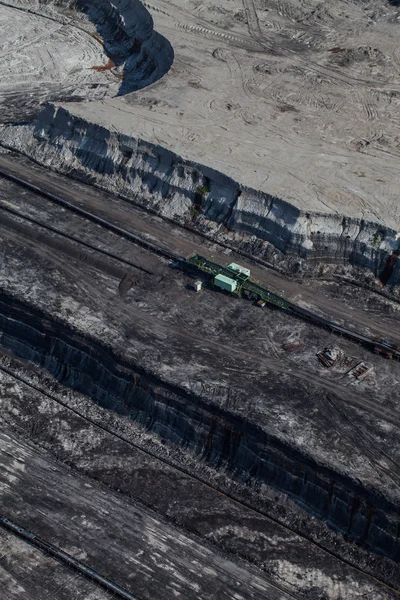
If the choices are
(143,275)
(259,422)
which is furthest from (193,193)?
(259,422)

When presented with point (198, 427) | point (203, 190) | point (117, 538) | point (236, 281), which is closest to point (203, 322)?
point (236, 281)

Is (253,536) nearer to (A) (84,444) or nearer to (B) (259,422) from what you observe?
(B) (259,422)

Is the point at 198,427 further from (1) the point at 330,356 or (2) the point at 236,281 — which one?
(2) the point at 236,281

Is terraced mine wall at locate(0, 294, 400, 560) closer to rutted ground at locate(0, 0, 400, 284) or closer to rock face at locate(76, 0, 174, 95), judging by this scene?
rutted ground at locate(0, 0, 400, 284)

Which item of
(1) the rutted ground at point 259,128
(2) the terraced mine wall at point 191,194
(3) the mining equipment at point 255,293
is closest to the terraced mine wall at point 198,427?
(3) the mining equipment at point 255,293

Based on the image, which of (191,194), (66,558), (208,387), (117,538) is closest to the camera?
(66,558)

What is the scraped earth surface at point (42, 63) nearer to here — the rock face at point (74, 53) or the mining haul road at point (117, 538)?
the rock face at point (74, 53)

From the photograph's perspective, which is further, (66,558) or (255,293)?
(255,293)
